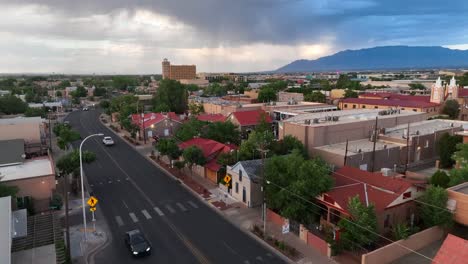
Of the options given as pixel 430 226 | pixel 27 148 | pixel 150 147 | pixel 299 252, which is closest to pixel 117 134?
pixel 150 147

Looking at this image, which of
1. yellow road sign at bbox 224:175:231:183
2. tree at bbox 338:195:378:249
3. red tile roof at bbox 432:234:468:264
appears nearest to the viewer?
A: red tile roof at bbox 432:234:468:264

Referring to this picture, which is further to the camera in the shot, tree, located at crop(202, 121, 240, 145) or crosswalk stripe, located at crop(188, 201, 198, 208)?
tree, located at crop(202, 121, 240, 145)

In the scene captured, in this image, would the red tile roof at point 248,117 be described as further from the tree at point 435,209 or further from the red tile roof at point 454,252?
the red tile roof at point 454,252

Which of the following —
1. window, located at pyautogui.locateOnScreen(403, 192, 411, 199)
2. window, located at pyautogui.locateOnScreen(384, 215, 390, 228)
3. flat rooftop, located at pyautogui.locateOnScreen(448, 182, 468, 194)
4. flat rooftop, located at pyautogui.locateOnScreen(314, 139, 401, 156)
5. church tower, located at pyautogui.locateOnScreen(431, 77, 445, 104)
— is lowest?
window, located at pyautogui.locateOnScreen(384, 215, 390, 228)

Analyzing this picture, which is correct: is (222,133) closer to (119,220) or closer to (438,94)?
(119,220)

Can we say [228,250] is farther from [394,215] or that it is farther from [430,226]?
[430,226]

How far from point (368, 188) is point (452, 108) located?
64827 millimetres

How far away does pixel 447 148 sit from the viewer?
145ft

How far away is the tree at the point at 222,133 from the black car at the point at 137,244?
26.3 m

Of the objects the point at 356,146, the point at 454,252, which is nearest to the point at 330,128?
the point at 356,146

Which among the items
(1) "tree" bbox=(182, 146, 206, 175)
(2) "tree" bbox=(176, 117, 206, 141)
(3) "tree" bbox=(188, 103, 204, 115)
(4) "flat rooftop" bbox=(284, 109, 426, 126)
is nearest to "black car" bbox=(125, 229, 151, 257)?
(1) "tree" bbox=(182, 146, 206, 175)

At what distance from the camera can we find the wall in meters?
22.6

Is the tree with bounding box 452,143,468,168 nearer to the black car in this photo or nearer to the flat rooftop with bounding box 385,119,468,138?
the flat rooftop with bounding box 385,119,468,138

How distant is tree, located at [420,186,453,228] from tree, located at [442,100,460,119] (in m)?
64.1
